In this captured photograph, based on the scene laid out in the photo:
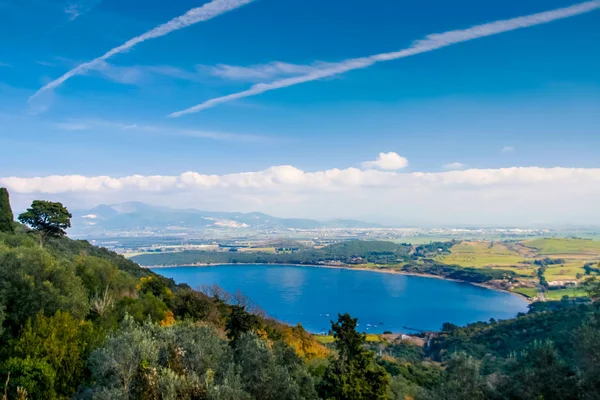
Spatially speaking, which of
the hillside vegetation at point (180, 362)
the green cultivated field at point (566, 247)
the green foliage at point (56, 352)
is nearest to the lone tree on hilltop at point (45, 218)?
the hillside vegetation at point (180, 362)

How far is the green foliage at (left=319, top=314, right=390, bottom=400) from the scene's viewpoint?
50.0 feet

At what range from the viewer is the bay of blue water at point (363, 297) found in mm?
79875

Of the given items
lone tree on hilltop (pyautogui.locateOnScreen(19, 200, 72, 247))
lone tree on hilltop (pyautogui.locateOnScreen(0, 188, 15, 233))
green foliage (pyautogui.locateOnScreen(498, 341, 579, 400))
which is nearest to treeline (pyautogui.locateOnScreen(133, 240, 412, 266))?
lone tree on hilltop (pyautogui.locateOnScreen(0, 188, 15, 233))

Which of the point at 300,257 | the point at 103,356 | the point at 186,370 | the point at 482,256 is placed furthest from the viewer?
the point at 300,257

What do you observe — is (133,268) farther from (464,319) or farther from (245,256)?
(245,256)

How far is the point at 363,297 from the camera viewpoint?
3949 inches

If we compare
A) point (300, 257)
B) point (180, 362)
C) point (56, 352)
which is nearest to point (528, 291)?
point (300, 257)

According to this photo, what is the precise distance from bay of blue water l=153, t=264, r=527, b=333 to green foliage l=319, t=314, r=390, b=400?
60.1m

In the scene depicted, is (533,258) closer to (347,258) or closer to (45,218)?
(347,258)

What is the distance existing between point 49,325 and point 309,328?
63.4 metres

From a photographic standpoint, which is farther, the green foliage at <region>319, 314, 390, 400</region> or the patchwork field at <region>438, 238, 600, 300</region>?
the patchwork field at <region>438, 238, 600, 300</region>

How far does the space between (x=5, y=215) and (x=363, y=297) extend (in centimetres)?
8165

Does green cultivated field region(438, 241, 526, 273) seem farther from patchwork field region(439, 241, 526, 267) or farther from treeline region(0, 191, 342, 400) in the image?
treeline region(0, 191, 342, 400)

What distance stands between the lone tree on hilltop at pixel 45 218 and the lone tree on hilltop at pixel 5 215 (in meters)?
3.70
